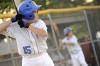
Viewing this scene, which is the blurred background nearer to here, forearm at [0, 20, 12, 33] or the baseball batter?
the baseball batter

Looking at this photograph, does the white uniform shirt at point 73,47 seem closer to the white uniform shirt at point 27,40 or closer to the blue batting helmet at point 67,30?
the blue batting helmet at point 67,30

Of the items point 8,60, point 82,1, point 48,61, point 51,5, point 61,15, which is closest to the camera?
point 48,61

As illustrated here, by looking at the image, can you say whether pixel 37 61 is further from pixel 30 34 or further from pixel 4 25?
pixel 4 25

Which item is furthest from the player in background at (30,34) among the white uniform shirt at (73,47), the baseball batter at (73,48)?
the white uniform shirt at (73,47)

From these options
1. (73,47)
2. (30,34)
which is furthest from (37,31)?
(73,47)

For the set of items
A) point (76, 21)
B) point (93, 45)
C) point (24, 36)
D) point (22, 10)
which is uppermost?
point (22, 10)

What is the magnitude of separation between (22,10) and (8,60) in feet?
14.4

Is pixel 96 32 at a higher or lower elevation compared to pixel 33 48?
lower

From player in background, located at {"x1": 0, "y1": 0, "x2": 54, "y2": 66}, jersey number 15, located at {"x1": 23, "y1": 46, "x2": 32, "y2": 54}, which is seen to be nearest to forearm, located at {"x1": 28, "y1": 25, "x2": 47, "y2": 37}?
player in background, located at {"x1": 0, "y1": 0, "x2": 54, "y2": 66}

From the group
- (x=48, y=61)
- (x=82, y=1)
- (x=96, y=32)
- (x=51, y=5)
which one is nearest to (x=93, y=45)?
(x=96, y=32)

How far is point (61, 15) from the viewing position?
1106cm

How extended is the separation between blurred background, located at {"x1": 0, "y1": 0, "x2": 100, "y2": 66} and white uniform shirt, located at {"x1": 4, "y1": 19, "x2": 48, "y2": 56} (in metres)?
3.94

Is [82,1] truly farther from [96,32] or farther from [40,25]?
[40,25]

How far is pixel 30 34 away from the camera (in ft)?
17.1
